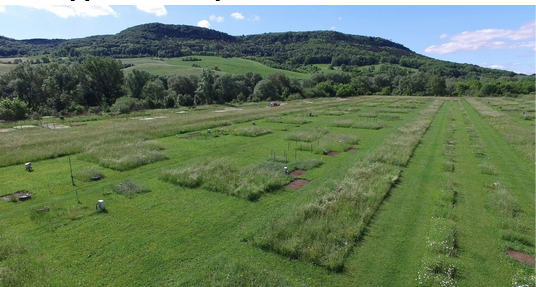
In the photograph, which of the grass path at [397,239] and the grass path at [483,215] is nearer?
the grass path at [397,239]

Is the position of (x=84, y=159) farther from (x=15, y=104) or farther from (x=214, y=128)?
(x=15, y=104)

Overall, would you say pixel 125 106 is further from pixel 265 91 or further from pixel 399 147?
pixel 399 147

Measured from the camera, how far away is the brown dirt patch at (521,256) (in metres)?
9.38

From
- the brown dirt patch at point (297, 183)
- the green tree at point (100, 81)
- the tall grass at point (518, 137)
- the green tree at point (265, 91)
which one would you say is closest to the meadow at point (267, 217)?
the brown dirt patch at point (297, 183)

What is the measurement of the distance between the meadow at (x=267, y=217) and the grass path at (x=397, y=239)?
0.17 ft

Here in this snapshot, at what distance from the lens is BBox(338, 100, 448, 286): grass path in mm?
8625

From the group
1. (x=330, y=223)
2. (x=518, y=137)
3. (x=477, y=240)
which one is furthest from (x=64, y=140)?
(x=518, y=137)

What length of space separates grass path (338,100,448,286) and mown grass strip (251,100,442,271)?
442 millimetres

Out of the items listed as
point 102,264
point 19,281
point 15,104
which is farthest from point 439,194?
point 15,104

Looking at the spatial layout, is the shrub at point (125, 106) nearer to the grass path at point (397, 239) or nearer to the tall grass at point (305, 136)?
the tall grass at point (305, 136)

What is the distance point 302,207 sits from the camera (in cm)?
1252

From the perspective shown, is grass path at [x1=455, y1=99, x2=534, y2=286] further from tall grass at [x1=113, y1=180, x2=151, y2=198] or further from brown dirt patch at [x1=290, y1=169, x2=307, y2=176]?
tall grass at [x1=113, y1=180, x2=151, y2=198]

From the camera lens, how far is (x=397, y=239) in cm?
1057

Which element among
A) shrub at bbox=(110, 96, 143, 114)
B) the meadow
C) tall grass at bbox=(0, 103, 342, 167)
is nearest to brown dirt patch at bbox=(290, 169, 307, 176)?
the meadow
